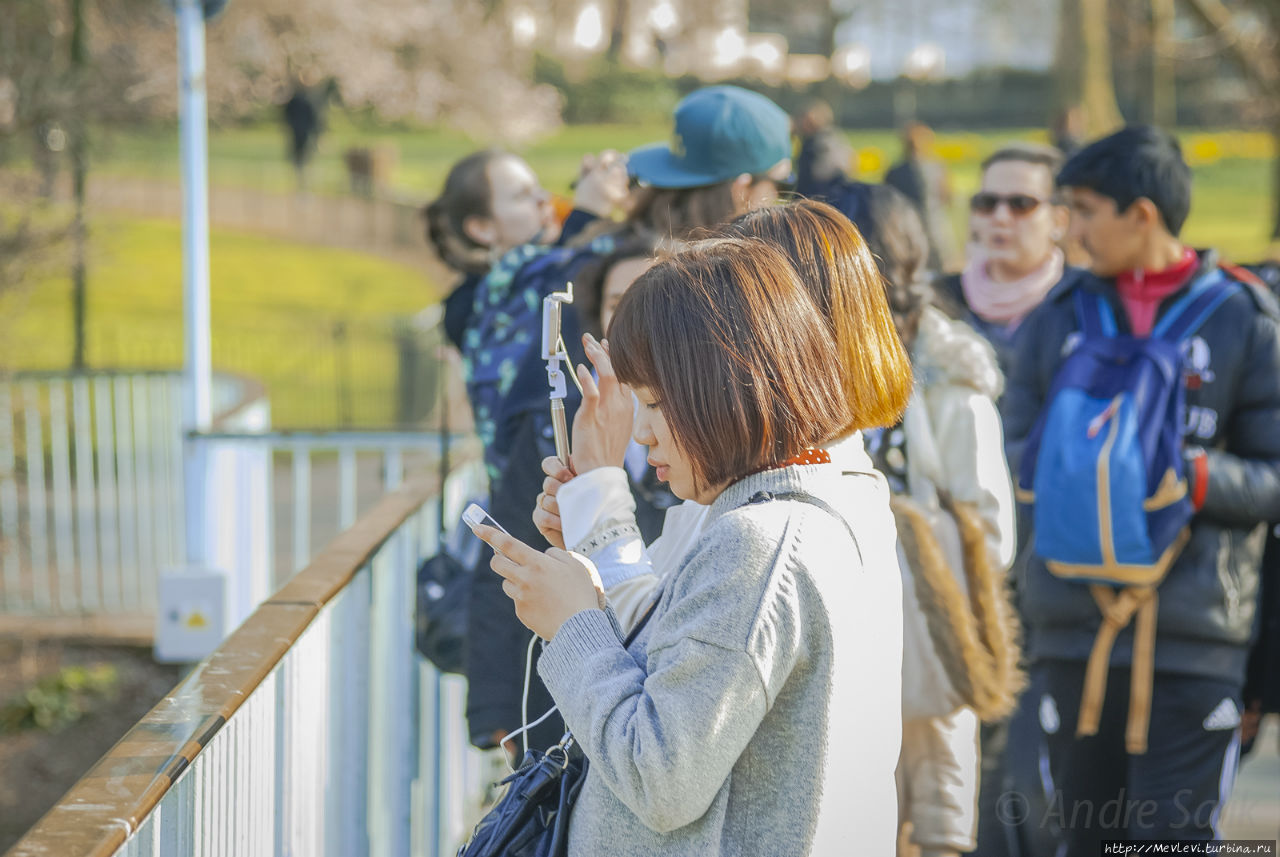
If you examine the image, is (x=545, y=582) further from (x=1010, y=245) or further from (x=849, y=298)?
(x=1010, y=245)

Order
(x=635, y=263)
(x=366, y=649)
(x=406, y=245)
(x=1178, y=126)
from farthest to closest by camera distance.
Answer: (x=1178, y=126), (x=406, y=245), (x=366, y=649), (x=635, y=263)

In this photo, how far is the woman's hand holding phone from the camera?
1812mm

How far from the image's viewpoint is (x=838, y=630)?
1.70 m

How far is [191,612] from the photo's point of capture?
6.05 meters

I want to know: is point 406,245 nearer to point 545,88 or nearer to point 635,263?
point 545,88

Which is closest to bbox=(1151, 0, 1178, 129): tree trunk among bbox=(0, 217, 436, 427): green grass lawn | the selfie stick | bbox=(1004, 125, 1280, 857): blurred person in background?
bbox=(0, 217, 436, 427): green grass lawn

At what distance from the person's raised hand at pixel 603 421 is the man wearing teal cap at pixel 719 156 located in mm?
1081

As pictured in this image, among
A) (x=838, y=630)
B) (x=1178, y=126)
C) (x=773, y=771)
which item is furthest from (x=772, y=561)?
(x=1178, y=126)

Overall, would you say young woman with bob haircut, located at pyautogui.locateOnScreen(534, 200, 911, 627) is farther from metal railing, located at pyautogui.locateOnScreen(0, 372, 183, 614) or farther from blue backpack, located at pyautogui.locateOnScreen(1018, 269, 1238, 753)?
metal railing, located at pyautogui.locateOnScreen(0, 372, 183, 614)

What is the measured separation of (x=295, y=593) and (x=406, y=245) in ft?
76.2

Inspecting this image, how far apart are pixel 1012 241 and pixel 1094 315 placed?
131 centimetres

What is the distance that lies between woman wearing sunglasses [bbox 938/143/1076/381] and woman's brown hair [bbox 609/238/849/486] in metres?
3.03

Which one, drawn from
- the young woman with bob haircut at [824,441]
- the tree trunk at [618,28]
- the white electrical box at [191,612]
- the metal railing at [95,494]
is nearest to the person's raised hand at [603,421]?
the young woman with bob haircut at [824,441]

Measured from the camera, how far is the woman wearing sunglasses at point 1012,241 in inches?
187
